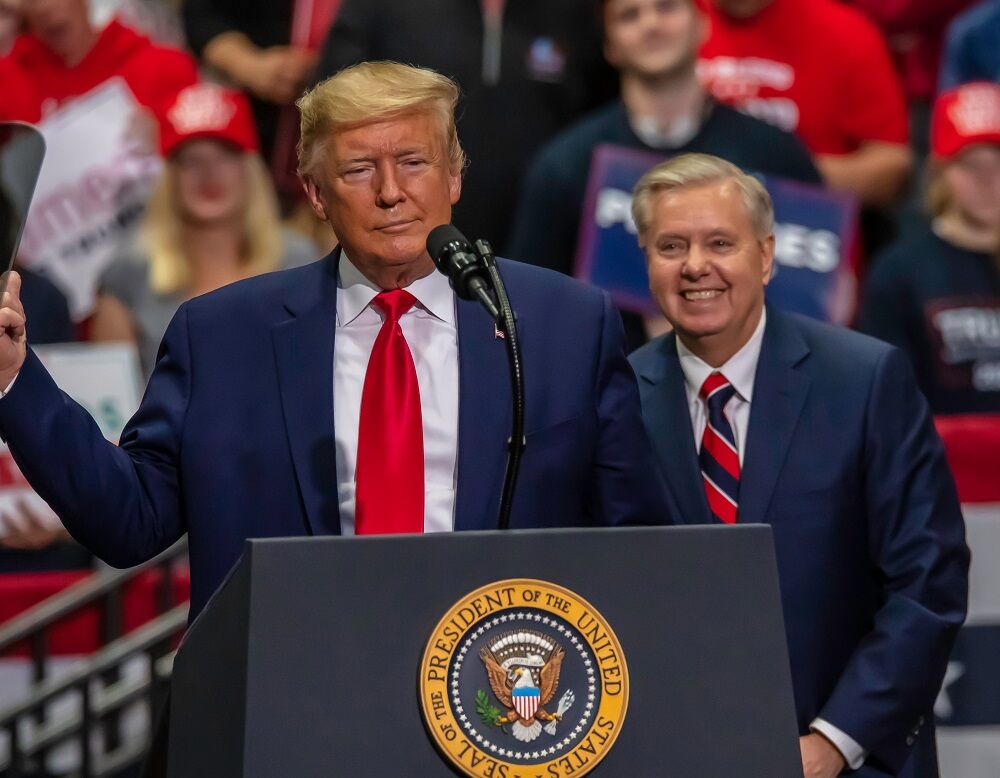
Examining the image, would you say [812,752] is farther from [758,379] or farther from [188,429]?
[188,429]

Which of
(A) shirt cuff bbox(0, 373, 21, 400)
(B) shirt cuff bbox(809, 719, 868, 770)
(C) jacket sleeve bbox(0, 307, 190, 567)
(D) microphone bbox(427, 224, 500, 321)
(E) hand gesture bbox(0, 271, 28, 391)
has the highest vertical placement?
(D) microphone bbox(427, 224, 500, 321)

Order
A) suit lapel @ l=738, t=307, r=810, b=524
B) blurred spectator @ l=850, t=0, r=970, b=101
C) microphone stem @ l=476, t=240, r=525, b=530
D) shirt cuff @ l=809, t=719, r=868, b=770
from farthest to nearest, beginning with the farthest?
blurred spectator @ l=850, t=0, r=970, b=101, suit lapel @ l=738, t=307, r=810, b=524, shirt cuff @ l=809, t=719, r=868, b=770, microphone stem @ l=476, t=240, r=525, b=530

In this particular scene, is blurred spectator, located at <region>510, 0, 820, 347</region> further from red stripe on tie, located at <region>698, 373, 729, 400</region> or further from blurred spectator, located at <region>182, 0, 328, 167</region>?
red stripe on tie, located at <region>698, 373, 729, 400</region>

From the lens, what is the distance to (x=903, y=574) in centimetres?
269

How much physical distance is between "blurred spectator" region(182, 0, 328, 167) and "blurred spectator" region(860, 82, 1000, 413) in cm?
179

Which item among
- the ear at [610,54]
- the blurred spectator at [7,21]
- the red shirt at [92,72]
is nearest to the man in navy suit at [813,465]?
the ear at [610,54]

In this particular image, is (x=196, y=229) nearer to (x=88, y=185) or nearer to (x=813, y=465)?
(x=88, y=185)

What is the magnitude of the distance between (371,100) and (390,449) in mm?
447

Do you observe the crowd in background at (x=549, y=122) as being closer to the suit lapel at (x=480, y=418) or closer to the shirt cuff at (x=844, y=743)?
the shirt cuff at (x=844, y=743)

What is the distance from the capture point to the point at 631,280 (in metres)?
4.13

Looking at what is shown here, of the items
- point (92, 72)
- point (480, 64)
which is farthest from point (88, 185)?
point (480, 64)

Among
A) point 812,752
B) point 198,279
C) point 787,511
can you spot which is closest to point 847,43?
point 198,279

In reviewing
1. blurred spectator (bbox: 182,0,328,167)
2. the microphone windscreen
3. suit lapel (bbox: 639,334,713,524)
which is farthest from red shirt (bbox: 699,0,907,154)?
the microphone windscreen

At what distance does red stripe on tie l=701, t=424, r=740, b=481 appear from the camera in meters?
2.82
